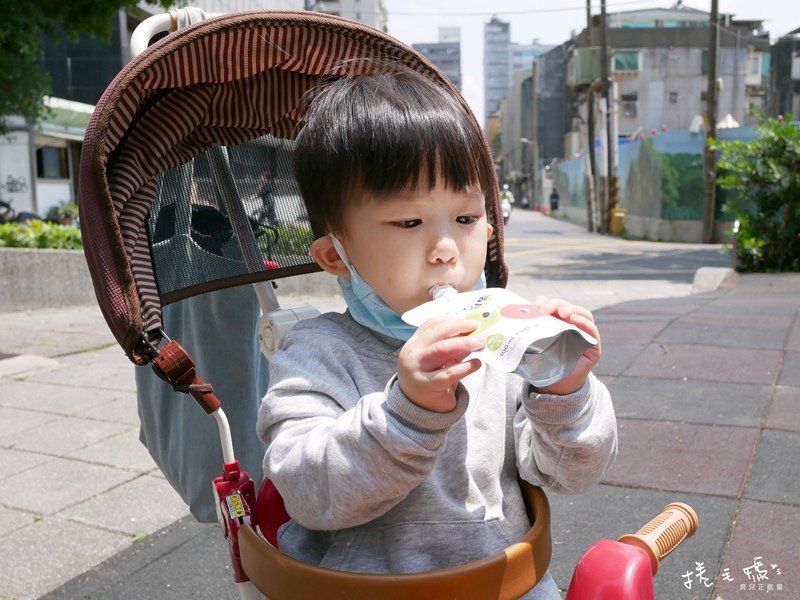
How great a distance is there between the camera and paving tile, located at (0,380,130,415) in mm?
4637

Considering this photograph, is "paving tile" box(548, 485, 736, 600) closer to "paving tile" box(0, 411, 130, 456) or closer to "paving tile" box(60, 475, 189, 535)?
"paving tile" box(60, 475, 189, 535)

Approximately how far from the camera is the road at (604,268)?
32.5 feet

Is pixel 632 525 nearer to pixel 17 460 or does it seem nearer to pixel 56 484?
pixel 56 484

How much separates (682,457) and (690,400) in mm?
827

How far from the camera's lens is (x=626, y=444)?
350 centimetres

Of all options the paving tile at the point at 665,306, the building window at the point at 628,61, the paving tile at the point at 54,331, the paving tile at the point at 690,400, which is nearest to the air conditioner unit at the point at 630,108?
the building window at the point at 628,61

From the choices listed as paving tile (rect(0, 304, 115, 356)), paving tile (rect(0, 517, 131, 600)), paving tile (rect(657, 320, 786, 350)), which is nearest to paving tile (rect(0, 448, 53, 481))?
paving tile (rect(0, 517, 131, 600))

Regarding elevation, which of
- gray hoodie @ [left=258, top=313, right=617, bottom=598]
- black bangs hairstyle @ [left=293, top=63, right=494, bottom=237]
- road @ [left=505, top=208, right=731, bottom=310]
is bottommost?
road @ [left=505, top=208, right=731, bottom=310]

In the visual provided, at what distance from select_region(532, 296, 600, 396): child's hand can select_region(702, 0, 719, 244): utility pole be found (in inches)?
752

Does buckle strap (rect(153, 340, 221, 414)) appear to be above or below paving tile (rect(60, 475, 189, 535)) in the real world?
above

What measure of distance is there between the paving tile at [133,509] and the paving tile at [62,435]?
0.67 m

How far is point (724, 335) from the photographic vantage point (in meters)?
5.64

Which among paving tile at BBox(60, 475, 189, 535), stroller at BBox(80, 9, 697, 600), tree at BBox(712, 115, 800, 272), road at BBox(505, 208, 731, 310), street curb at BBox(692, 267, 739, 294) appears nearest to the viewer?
stroller at BBox(80, 9, 697, 600)

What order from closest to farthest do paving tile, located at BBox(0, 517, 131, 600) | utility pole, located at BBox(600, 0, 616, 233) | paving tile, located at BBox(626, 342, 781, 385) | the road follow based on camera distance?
paving tile, located at BBox(0, 517, 131, 600) < paving tile, located at BBox(626, 342, 781, 385) < the road < utility pole, located at BBox(600, 0, 616, 233)
